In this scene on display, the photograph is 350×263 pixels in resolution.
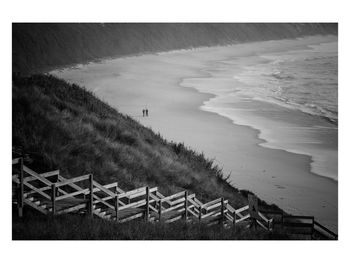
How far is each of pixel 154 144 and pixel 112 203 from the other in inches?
182

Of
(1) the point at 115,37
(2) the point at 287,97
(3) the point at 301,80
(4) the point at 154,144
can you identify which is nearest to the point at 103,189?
(4) the point at 154,144

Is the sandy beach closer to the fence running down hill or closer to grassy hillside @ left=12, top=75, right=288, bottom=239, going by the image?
grassy hillside @ left=12, top=75, right=288, bottom=239

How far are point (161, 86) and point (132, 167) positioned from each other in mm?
9232

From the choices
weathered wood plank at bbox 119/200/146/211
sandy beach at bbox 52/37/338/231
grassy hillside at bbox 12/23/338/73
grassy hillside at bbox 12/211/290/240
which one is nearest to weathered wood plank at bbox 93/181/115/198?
weathered wood plank at bbox 119/200/146/211

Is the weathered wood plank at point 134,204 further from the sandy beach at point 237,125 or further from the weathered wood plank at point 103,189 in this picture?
the sandy beach at point 237,125

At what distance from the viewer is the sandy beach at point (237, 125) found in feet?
53.6

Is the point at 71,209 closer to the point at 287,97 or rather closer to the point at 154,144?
the point at 154,144

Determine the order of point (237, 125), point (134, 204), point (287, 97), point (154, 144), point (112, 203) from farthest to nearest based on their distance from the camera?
point (287, 97) < point (237, 125) < point (154, 144) < point (112, 203) < point (134, 204)

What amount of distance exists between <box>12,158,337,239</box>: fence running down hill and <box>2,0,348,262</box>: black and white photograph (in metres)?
0.03

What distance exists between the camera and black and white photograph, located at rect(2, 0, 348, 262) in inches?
478

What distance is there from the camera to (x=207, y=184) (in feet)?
54.0

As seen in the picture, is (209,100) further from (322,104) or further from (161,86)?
(322,104)

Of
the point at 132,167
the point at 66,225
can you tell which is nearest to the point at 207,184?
the point at 132,167

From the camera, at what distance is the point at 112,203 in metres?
13.3
